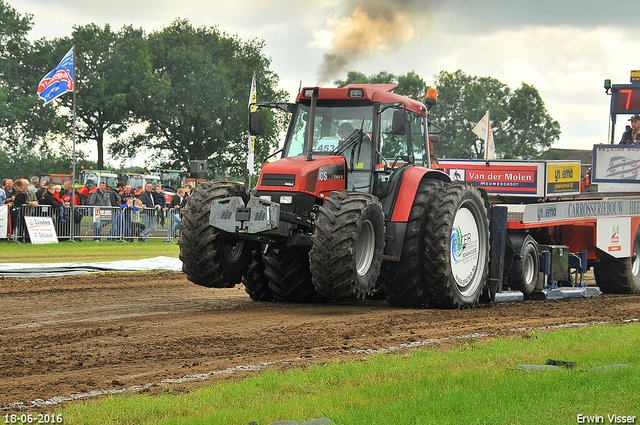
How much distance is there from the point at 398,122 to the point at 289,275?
257cm

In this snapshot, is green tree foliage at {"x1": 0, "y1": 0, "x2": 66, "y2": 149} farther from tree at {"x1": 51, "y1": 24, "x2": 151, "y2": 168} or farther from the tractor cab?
the tractor cab

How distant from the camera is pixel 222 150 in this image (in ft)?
203

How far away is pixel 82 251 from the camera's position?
20.1 m

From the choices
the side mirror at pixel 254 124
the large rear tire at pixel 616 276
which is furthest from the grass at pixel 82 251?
the large rear tire at pixel 616 276

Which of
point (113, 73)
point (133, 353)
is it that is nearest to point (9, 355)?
point (133, 353)

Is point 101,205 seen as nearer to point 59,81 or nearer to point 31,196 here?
point 31,196

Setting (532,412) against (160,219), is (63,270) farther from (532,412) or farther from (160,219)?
(532,412)

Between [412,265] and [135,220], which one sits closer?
[412,265]

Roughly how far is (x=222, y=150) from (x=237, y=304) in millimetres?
51819

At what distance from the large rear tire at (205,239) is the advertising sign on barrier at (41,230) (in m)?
13.8

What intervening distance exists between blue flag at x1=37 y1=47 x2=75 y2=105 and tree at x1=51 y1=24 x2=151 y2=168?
100 feet

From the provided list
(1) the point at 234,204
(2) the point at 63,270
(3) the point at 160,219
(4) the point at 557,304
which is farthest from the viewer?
(3) the point at 160,219

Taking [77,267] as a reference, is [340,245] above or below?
above

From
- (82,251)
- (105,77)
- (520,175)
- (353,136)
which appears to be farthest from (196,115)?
(353,136)
